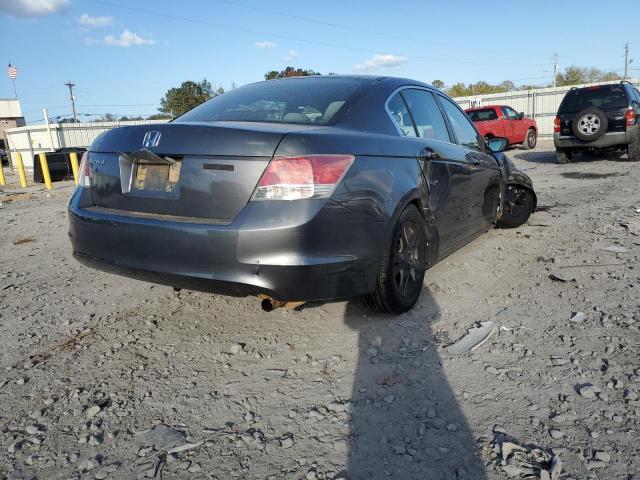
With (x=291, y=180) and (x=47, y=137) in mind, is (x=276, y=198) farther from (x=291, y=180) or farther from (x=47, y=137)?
(x=47, y=137)

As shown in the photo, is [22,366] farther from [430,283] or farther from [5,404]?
[430,283]

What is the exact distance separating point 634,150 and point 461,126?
9.18 meters

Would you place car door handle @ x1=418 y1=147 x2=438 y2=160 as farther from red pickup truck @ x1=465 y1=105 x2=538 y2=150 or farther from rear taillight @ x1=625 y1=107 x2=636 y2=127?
red pickup truck @ x1=465 y1=105 x2=538 y2=150

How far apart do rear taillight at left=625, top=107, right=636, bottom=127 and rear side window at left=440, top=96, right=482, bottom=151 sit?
8133 mm

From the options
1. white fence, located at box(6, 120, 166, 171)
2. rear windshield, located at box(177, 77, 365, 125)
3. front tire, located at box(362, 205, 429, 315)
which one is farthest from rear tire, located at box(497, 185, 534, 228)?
white fence, located at box(6, 120, 166, 171)

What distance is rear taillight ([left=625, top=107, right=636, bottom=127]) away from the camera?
1091 centimetres

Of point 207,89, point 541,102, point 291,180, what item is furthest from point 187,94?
point 291,180

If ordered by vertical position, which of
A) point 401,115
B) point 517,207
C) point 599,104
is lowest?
point 517,207

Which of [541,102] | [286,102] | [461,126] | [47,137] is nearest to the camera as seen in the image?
[286,102]

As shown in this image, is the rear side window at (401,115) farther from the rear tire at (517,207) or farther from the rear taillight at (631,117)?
the rear taillight at (631,117)

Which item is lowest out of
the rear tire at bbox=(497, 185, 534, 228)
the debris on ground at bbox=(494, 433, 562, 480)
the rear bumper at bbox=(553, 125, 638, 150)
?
the debris on ground at bbox=(494, 433, 562, 480)

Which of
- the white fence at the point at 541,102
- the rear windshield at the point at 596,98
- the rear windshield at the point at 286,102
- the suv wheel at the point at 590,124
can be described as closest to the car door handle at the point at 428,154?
the rear windshield at the point at 286,102

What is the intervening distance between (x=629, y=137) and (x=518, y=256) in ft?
27.5

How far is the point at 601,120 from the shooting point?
10984 mm
